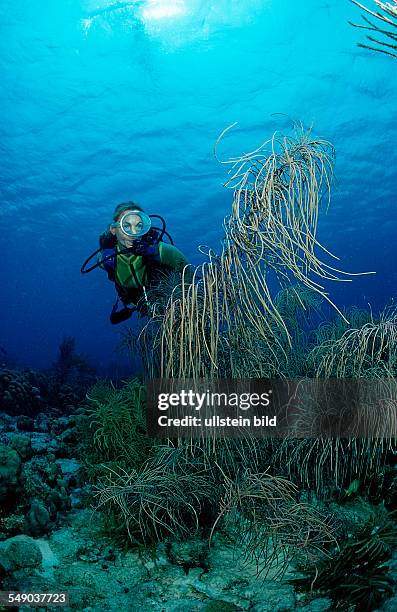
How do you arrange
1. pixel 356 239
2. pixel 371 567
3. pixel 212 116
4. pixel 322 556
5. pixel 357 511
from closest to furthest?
pixel 371 567
pixel 322 556
pixel 357 511
pixel 212 116
pixel 356 239

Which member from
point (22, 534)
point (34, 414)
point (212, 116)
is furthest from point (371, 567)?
point (212, 116)

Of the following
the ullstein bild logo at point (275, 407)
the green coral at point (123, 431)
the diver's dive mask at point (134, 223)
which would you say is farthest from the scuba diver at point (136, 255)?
the ullstein bild logo at point (275, 407)

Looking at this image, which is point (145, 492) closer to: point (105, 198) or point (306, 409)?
point (306, 409)

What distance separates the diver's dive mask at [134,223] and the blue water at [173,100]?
15637mm

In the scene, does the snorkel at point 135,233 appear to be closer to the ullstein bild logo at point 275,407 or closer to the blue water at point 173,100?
the ullstein bild logo at point 275,407

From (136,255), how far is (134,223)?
19.8 inches

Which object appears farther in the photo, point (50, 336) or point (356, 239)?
point (50, 336)

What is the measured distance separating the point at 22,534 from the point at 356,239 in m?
39.0

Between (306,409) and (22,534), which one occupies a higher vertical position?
(306,409)

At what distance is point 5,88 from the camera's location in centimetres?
1970

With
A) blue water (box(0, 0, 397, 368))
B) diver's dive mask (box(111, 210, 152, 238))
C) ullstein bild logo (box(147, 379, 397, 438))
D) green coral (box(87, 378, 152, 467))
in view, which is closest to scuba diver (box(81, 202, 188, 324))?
diver's dive mask (box(111, 210, 152, 238))

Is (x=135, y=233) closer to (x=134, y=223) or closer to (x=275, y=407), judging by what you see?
(x=134, y=223)

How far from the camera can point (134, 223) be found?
530cm

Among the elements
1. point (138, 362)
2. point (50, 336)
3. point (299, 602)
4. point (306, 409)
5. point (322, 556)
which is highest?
point (50, 336)
